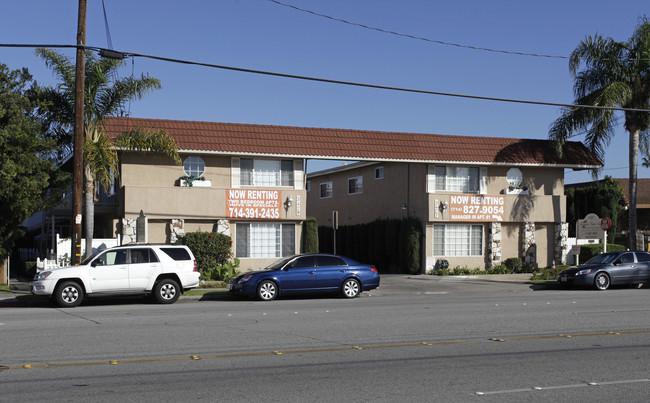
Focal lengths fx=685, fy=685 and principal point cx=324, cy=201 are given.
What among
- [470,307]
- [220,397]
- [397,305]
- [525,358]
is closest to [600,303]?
[470,307]

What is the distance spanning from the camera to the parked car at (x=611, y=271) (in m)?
23.9

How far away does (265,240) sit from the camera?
1085 inches

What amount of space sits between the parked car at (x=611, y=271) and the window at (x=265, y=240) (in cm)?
1059

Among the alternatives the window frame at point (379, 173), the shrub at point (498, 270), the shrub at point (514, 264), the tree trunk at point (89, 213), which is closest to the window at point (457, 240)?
the shrub at point (498, 270)

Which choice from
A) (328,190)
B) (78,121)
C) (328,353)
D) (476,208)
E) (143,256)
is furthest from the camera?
(328,190)

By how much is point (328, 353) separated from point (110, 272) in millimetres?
9824

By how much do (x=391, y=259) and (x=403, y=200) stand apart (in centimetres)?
278

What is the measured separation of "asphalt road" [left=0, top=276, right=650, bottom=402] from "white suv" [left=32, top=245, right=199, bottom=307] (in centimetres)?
66

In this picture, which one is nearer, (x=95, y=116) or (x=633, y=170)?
(x=95, y=116)

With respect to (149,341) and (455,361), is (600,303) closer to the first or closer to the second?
(455,361)

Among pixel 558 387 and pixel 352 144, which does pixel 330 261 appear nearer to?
pixel 352 144

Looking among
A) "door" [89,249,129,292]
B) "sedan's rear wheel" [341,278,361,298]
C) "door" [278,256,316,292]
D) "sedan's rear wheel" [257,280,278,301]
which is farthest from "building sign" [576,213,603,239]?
"door" [89,249,129,292]

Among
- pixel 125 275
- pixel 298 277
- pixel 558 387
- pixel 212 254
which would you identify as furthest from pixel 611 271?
pixel 558 387

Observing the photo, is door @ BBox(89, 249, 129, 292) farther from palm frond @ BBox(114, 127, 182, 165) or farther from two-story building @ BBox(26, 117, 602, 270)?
palm frond @ BBox(114, 127, 182, 165)
